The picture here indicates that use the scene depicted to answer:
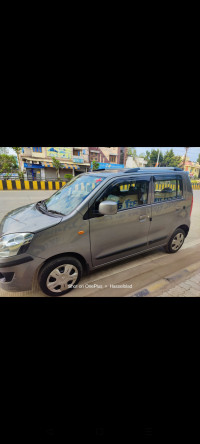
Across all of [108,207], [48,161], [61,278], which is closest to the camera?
[108,207]

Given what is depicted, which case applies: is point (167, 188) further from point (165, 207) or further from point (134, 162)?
point (134, 162)

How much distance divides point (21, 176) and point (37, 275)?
635 inches

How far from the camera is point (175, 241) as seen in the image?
3.73m

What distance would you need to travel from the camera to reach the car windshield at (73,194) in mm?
2551

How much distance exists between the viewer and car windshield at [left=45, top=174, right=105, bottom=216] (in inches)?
100

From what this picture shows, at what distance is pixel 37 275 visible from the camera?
229 cm

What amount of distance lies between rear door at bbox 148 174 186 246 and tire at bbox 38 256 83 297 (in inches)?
58.9

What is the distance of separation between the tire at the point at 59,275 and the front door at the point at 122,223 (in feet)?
1.06

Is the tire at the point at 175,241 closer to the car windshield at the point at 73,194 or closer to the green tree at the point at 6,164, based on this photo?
the car windshield at the point at 73,194

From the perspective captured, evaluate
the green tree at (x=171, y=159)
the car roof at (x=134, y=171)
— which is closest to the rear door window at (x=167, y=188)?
the car roof at (x=134, y=171)

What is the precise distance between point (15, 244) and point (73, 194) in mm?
1187

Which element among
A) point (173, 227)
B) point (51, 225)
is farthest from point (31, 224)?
point (173, 227)

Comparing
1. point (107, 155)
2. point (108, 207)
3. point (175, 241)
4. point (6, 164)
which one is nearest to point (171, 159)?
point (107, 155)

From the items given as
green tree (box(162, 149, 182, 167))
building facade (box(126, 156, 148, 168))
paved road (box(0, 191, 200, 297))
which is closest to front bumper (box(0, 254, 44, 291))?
paved road (box(0, 191, 200, 297))
